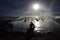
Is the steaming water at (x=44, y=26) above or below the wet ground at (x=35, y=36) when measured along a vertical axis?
above

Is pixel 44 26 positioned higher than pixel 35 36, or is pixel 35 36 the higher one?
pixel 44 26

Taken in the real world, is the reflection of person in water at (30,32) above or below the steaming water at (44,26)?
below

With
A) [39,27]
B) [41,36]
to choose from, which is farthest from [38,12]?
[41,36]

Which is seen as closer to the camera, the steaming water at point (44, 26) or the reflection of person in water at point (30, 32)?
the reflection of person in water at point (30, 32)

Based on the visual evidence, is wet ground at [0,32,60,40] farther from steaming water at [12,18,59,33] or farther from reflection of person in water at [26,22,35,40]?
steaming water at [12,18,59,33]

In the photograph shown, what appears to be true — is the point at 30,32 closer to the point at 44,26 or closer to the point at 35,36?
the point at 35,36

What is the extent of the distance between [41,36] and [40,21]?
78cm

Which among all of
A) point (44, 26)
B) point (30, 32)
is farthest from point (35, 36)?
point (44, 26)

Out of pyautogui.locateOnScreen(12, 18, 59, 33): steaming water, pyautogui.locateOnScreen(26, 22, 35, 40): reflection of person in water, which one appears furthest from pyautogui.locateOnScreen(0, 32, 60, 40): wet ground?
pyautogui.locateOnScreen(12, 18, 59, 33): steaming water

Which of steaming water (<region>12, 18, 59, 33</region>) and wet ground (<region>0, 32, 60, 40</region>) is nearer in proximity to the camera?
wet ground (<region>0, 32, 60, 40</region>)

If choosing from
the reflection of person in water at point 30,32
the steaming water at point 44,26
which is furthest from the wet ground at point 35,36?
the steaming water at point 44,26

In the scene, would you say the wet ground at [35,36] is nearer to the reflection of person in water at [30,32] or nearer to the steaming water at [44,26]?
the reflection of person in water at [30,32]

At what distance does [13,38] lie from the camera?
4.69 meters

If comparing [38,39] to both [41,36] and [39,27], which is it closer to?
[41,36]
